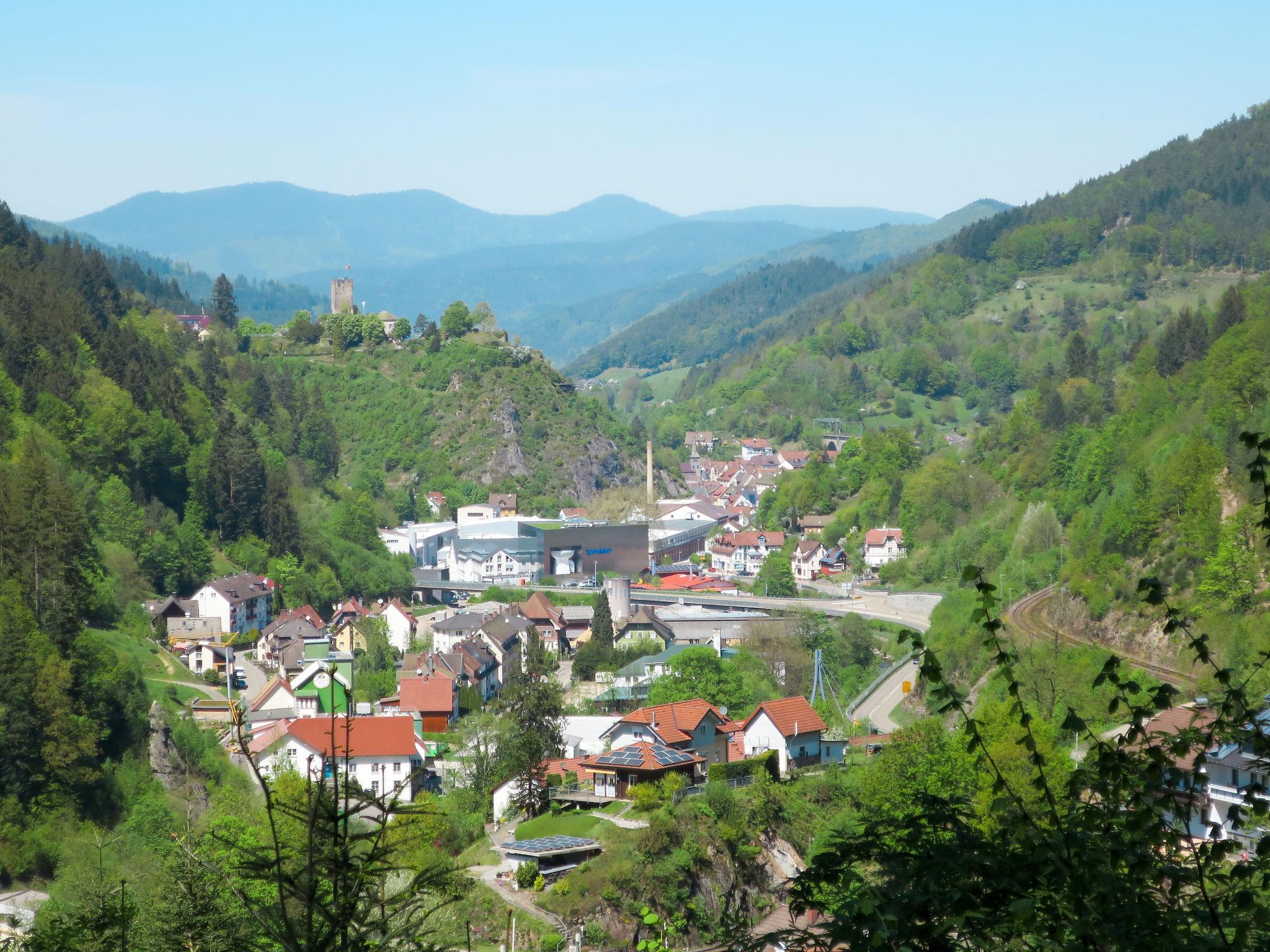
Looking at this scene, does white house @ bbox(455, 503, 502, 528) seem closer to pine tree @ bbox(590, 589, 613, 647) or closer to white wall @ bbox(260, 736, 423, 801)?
pine tree @ bbox(590, 589, 613, 647)

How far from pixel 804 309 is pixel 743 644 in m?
96.0

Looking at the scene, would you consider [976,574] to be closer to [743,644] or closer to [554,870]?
[554,870]

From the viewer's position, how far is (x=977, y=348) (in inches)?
3836

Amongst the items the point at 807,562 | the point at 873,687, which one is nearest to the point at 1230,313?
the point at 807,562

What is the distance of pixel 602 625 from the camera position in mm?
40312

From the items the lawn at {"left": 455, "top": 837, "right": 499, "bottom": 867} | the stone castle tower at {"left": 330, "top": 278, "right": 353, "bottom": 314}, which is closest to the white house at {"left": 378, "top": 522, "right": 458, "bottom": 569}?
the lawn at {"left": 455, "top": 837, "right": 499, "bottom": 867}

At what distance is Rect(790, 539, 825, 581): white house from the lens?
57.5 meters

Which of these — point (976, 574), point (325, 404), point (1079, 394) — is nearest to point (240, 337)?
point (325, 404)

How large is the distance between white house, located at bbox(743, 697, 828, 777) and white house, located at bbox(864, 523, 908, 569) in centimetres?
3120

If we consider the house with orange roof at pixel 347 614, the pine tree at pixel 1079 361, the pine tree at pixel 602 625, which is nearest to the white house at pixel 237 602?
the house with orange roof at pixel 347 614

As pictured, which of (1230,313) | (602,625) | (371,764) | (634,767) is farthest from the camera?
(1230,313)

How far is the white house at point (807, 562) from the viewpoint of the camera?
5747 cm

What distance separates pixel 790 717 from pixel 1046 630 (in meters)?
9.55

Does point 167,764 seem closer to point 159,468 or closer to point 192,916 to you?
point 192,916
